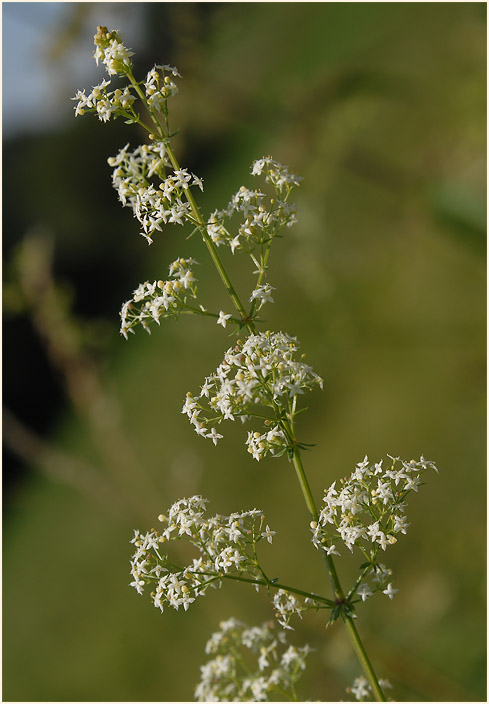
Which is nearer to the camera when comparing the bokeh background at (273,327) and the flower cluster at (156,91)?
the flower cluster at (156,91)

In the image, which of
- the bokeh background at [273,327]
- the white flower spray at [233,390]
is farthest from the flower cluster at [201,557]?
the bokeh background at [273,327]

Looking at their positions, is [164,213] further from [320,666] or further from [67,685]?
[67,685]

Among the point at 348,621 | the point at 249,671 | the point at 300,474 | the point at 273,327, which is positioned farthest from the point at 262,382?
the point at 273,327

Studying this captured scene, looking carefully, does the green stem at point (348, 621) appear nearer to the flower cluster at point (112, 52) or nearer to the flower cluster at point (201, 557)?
the flower cluster at point (201, 557)

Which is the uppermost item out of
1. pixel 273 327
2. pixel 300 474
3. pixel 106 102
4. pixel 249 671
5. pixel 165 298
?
pixel 273 327

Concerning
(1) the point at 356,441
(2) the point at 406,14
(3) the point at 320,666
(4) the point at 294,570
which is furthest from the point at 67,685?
(2) the point at 406,14

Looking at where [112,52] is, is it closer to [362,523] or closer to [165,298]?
[165,298]
